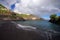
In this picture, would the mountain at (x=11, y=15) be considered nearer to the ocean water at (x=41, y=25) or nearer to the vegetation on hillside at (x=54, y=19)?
the ocean water at (x=41, y=25)

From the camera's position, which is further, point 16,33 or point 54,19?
point 54,19

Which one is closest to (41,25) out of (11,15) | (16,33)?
(16,33)

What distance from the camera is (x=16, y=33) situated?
3344mm

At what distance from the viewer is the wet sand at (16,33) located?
329 cm

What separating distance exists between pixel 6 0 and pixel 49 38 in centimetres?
136

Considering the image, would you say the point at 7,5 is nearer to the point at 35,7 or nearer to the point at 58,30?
the point at 35,7

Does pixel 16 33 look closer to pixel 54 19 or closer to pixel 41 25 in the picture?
pixel 41 25

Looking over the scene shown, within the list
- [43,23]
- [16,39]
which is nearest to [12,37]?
[16,39]

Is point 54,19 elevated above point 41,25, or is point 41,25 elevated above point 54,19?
point 54,19

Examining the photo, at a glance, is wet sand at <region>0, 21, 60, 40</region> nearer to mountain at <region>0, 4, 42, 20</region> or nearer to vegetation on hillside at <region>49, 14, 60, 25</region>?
mountain at <region>0, 4, 42, 20</region>

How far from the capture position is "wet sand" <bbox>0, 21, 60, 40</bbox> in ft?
10.8

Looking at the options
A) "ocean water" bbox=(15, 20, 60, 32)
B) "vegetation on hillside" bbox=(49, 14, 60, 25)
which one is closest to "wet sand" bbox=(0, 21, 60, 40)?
"ocean water" bbox=(15, 20, 60, 32)

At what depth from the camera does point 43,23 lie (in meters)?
3.41

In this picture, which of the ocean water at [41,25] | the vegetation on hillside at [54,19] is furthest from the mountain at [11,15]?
the vegetation on hillside at [54,19]
